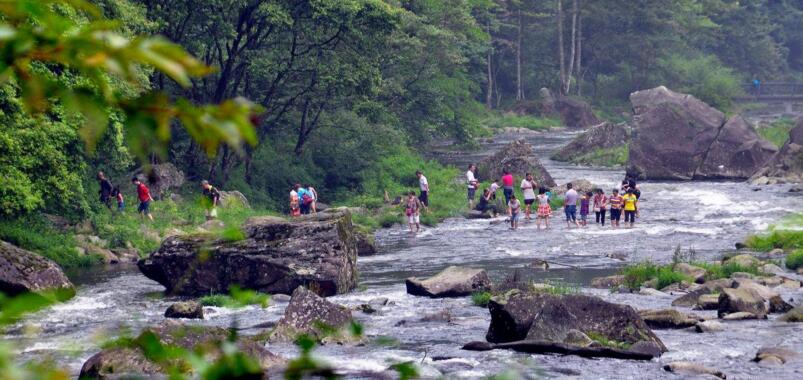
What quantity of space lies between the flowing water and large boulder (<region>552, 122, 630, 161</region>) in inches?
329

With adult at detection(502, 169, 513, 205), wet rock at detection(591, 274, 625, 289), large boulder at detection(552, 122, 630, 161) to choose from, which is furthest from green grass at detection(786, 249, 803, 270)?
large boulder at detection(552, 122, 630, 161)

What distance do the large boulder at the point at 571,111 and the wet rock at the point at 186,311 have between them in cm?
5659

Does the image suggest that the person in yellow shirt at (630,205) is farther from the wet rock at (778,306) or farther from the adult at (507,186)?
the wet rock at (778,306)

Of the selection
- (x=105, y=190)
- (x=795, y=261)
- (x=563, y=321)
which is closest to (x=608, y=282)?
(x=795, y=261)

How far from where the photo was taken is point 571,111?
74.8 meters

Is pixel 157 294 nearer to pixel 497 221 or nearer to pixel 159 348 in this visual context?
pixel 497 221

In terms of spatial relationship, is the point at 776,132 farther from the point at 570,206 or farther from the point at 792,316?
the point at 792,316

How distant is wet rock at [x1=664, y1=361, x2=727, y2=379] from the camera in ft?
45.9

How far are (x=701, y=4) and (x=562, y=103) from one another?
59.9ft

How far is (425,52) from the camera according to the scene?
48.5 metres

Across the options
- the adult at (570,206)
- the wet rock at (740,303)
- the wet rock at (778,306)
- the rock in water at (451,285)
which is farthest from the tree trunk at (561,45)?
the wet rock at (740,303)

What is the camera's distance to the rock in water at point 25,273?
2050 cm

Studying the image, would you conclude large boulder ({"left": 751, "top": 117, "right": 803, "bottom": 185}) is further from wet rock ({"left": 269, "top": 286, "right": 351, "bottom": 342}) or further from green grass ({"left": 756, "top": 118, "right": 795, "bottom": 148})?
wet rock ({"left": 269, "top": 286, "right": 351, "bottom": 342})

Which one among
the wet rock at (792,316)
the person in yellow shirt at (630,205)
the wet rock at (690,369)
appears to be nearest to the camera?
the wet rock at (690,369)
